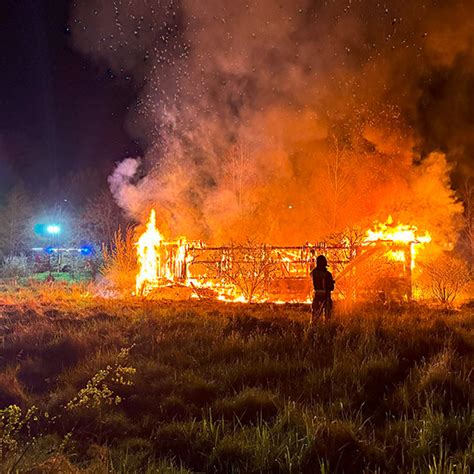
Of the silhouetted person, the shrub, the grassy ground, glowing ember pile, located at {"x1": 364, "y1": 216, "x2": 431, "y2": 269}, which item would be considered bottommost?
the grassy ground

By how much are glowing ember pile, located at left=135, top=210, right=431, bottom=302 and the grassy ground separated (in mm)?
3820

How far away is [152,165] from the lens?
20688 mm

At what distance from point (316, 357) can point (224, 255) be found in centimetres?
775

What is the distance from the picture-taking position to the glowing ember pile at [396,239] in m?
13.5

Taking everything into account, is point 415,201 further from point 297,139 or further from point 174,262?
point 174,262

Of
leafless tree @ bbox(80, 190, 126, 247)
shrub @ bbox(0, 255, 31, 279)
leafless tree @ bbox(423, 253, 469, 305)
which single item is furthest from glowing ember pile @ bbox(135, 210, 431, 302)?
leafless tree @ bbox(80, 190, 126, 247)

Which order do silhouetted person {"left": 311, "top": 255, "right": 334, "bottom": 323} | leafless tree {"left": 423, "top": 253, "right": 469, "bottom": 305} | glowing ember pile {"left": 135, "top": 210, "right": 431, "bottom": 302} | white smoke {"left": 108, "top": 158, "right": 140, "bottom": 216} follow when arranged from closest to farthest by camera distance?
silhouetted person {"left": 311, "top": 255, "right": 334, "bottom": 323} → leafless tree {"left": 423, "top": 253, "right": 469, "bottom": 305} → glowing ember pile {"left": 135, "top": 210, "right": 431, "bottom": 302} → white smoke {"left": 108, "top": 158, "right": 140, "bottom": 216}

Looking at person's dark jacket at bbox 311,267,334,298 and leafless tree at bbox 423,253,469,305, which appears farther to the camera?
leafless tree at bbox 423,253,469,305

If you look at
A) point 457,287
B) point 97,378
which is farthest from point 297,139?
point 97,378

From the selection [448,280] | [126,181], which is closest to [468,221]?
[448,280]

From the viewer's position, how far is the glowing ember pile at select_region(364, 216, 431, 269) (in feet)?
44.4

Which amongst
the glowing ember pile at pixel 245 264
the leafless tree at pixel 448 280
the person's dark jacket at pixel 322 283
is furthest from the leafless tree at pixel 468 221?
the person's dark jacket at pixel 322 283

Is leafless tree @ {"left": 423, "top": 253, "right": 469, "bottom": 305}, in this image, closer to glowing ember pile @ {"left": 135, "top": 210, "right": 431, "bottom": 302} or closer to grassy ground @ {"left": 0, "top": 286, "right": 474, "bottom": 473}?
glowing ember pile @ {"left": 135, "top": 210, "right": 431, "bottom": 302}

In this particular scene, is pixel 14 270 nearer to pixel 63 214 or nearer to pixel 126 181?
pixel 126 181
